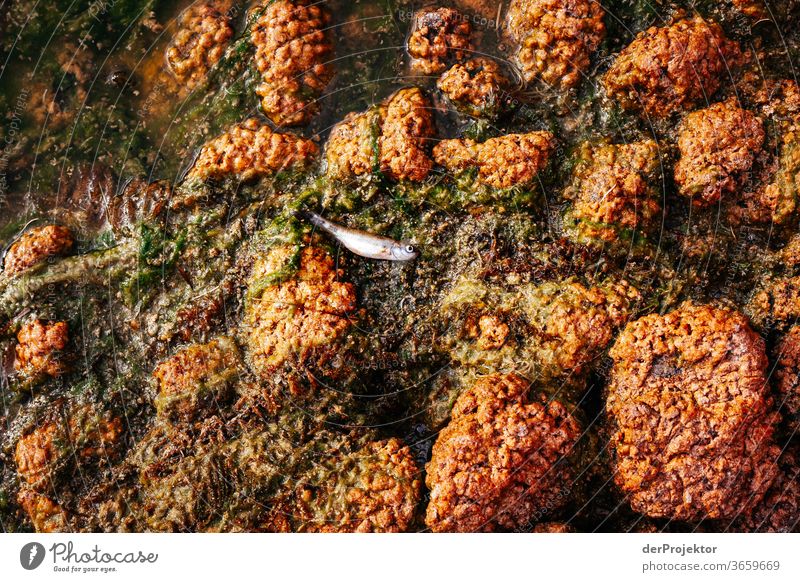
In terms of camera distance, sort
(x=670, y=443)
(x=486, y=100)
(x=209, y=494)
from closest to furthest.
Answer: (x=670, y=443) → (x=209, y=494) → (x=486, y=100)

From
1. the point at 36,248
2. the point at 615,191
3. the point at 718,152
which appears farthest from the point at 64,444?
the point at 718,152

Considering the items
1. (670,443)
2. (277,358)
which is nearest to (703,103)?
(670,443)

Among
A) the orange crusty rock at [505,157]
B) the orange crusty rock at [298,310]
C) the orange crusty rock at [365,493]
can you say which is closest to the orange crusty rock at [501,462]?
the orange crusty rock at [365,493]

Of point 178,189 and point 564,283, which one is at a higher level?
point 178,189

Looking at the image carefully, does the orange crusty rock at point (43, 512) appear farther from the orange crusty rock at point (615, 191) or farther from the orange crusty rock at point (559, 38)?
the orange crusty rock at point (559, 38)

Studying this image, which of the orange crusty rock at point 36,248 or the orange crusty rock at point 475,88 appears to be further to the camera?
the orange crusty rock at point 36,248

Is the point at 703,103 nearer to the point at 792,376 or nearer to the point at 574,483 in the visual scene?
the point at 792,376

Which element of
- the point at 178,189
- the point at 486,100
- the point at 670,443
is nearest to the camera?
the point at 670,443
